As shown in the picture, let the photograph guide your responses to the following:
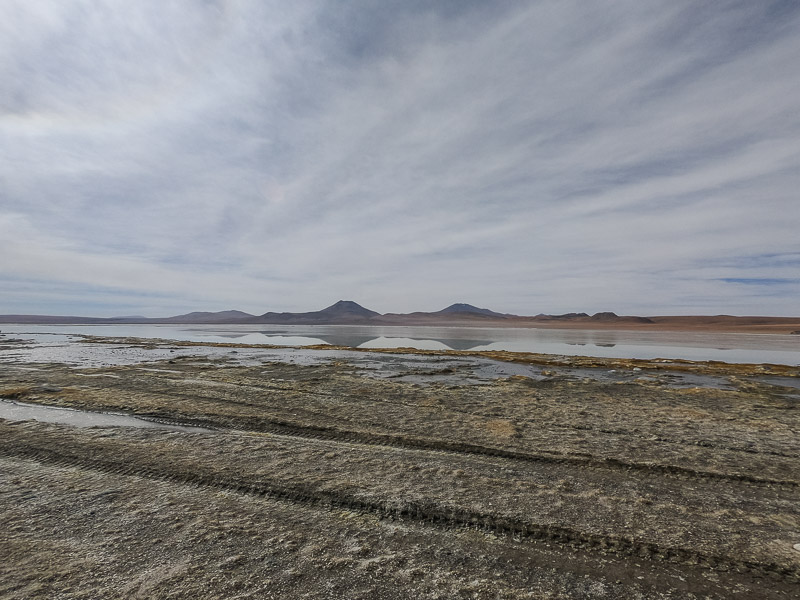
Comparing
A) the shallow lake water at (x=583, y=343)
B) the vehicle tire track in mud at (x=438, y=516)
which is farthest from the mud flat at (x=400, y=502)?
the shallow lake water at (x=583, y=343)

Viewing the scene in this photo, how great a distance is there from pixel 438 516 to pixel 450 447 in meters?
2.56

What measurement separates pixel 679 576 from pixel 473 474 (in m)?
2.62

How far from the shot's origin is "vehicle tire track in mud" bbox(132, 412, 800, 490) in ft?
18.5

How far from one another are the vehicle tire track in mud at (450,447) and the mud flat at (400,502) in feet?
0.15

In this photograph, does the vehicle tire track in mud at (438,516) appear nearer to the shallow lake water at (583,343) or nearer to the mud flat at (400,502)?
the mud flat at (400,502)

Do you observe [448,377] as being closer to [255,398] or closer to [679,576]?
[255,398]

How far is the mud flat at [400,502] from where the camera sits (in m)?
3.35

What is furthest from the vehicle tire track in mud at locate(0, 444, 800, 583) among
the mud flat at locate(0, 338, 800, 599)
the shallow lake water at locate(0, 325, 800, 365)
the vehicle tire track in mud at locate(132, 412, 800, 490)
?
the shallow lake water at locate(0, 325, 800, 365)

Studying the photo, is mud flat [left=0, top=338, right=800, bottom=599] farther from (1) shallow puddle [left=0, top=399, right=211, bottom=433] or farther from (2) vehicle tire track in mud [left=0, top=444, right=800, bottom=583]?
(1) shallow puddle [left=0, top=399, right=211, bottom=433]

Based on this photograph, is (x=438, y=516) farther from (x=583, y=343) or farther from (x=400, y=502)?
(x=583, y=343)

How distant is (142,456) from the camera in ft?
20.4

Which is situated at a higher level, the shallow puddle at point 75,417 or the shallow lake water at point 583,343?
the shallow lake water at point 583,343

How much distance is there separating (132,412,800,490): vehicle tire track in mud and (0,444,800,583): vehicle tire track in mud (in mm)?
2148

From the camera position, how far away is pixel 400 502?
4723 millimetres
